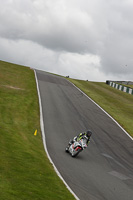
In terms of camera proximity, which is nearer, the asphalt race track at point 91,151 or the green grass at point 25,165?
the green grass at point 25,165

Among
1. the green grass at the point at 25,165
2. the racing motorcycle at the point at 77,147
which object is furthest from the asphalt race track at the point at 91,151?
the green grass at the point at 25,165

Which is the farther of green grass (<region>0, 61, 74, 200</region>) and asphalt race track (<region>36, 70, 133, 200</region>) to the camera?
asphalt race track (<region>36, 70, 133, 200</region>)

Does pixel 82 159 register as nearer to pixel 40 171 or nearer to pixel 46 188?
pixel 40 171

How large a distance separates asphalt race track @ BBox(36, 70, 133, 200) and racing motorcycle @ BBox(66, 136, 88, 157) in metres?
0.33

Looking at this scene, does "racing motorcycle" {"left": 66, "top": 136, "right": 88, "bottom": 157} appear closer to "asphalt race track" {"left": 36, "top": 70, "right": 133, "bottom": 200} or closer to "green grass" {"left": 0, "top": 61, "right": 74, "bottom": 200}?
"asphalt race track" {"left": 36, "top": 70, "right": 133, "bottom": 200}

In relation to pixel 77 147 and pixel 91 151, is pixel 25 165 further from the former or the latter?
pixel 91 151

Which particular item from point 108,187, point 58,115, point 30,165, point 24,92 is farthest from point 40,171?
point 24,92

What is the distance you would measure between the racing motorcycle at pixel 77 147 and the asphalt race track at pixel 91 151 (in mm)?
325

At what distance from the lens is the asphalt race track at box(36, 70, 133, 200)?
1153 cm

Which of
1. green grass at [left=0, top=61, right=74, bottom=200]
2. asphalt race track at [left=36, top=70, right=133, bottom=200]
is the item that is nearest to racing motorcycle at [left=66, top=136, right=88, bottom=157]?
asphalt race track at [left=36, top=70, right=133, bottom=200]

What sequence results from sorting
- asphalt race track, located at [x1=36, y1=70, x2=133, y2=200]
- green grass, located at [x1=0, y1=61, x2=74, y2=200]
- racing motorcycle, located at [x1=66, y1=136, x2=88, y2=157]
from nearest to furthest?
green grass, located at [x1=0, y1=61, x2=74, y2=200]
asphalt race track, located at [x1=36, y1=70, x2=133, y2=200]
racing motorcycle, located at [x1=66, y1=136, x2=88, y2=157]

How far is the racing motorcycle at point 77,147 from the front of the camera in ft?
50.4

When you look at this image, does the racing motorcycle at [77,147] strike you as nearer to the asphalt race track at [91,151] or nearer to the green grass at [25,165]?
the asphalt race track at [91,151]

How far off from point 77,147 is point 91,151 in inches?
95.8
